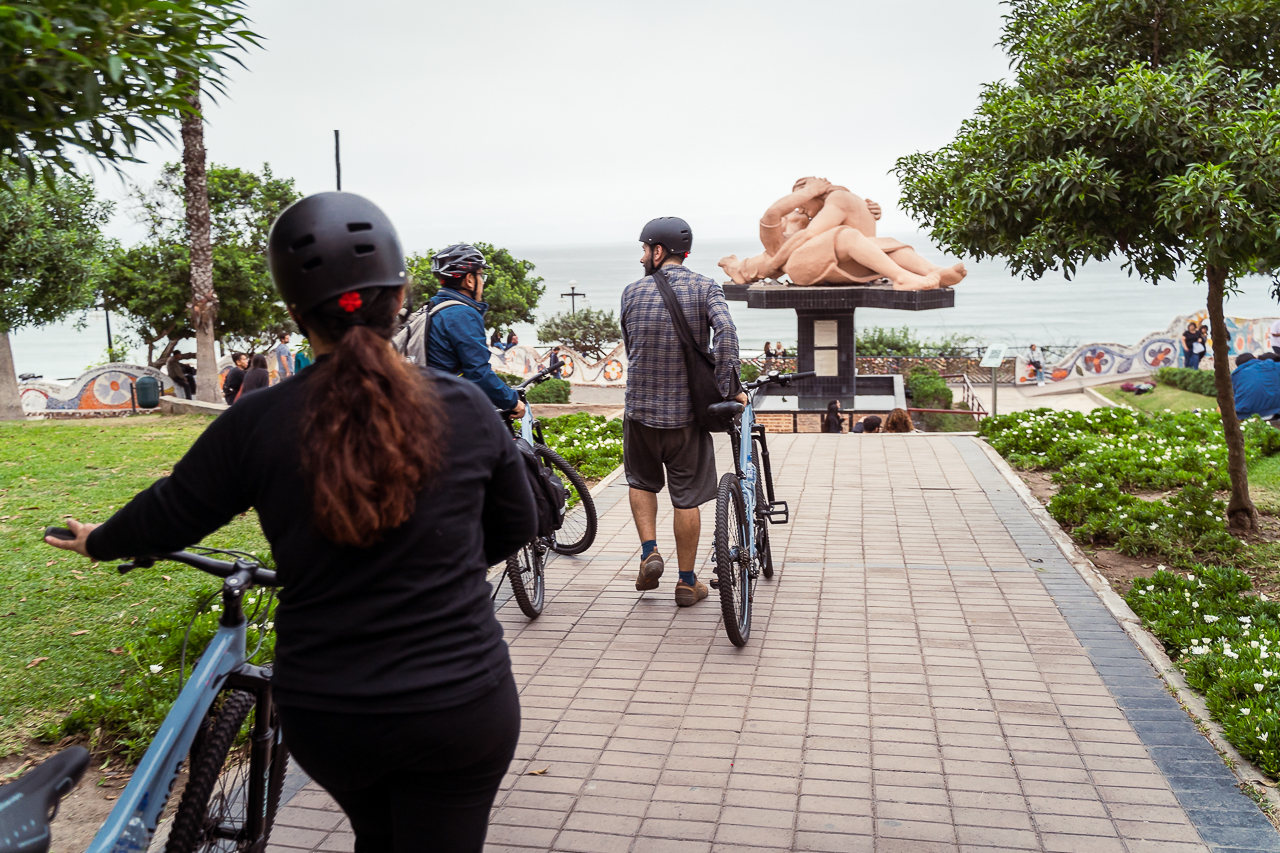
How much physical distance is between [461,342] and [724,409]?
145 centimetres

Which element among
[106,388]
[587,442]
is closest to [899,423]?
[587,442]

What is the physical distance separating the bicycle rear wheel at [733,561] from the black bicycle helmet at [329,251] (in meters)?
3.19

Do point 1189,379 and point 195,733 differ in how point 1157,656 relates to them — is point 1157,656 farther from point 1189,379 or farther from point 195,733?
point 1189,379

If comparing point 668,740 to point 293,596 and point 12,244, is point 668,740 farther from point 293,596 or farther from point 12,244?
point 12,244

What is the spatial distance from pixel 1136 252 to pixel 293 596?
713cm

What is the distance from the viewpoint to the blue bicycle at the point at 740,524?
198 inches

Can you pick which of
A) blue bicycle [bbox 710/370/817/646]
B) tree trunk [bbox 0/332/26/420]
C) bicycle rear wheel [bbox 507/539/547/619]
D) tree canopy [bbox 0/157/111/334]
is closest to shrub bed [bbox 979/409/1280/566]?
blue bicycle [bbox 710/370/817/646]

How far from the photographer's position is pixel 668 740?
13.9ft

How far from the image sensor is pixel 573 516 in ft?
24.8

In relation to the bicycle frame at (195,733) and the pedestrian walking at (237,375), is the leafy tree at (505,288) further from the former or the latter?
the bicycle frame at (195,733)

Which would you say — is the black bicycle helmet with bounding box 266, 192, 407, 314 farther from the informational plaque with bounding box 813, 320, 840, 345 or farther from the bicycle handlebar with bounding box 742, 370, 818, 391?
the informational plaque with bounding box 813, 320, 840, 345

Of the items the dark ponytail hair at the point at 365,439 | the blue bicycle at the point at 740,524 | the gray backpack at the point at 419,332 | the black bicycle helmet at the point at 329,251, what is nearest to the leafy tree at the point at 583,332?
the blue bicycle at the point at 740,524

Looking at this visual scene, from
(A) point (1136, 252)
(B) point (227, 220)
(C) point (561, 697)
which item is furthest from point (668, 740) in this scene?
(B) point (227, 220)

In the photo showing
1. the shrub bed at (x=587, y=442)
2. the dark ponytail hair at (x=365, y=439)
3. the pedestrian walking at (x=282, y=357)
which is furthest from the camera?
the pedestrian walking at (x=282, y=357)
